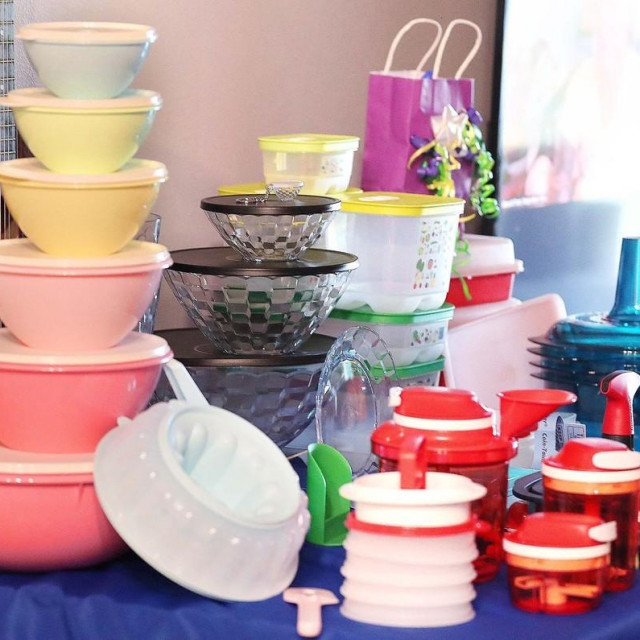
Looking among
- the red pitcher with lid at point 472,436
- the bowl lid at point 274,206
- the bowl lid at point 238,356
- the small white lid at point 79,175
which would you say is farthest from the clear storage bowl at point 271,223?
the red pitcher with lid at point 472,436

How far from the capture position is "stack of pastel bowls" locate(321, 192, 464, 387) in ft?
5.33

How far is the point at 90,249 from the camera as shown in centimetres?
108

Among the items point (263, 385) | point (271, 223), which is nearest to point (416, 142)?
point (271, 223)

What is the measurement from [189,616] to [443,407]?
27cm

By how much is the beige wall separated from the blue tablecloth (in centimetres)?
70

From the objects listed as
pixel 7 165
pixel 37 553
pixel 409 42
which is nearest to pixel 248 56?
pixel 409 42

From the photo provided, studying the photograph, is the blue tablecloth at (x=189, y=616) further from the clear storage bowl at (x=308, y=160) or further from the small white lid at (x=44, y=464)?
the clear storage bowl at (x=308, y=160)

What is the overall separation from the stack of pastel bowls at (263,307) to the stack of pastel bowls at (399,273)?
0.62 feet

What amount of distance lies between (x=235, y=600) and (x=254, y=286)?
48 centimetres

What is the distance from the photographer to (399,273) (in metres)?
1.65

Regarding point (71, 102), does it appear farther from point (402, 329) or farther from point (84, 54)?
point (402, 329)

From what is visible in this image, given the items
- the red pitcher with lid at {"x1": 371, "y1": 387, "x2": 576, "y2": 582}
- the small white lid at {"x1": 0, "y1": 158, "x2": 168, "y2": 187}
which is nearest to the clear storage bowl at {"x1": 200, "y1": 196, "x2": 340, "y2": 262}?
the small white lid at {"x1": 0, "y1": 158, "x2": 168, "y2": 187}

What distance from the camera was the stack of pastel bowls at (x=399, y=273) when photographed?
1625 mm

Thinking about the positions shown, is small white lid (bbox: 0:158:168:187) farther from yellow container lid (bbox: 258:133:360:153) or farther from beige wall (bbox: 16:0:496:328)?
yellow container lid (bbox: 258:133:360:153)
